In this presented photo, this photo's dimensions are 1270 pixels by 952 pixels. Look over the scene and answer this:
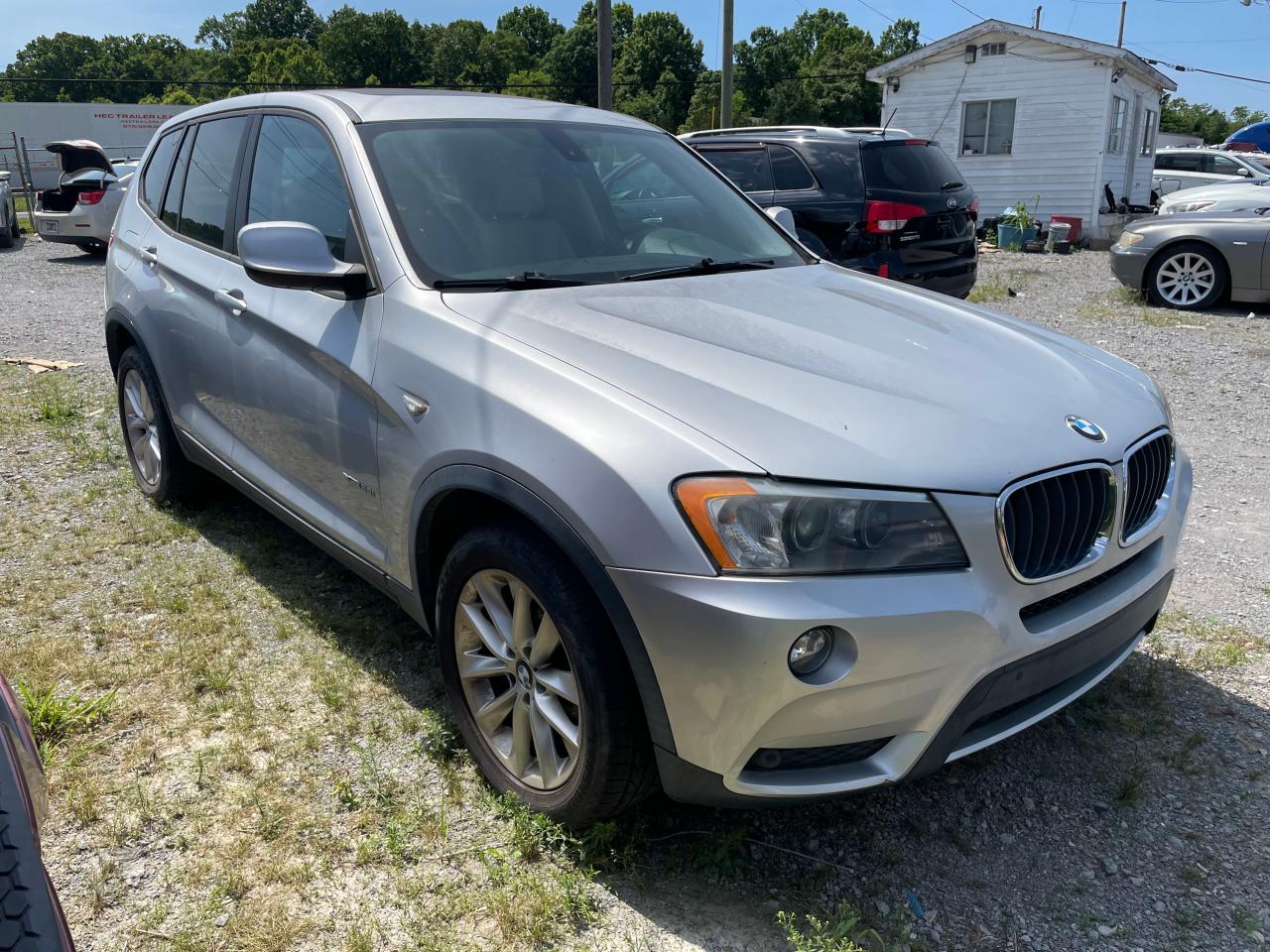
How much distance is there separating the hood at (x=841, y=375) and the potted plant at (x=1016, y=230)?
654 inches

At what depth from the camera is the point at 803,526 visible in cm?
199

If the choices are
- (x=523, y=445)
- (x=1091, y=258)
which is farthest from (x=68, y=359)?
(x=1091, y=258)

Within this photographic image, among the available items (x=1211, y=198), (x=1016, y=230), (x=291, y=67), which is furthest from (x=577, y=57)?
(x=1211, y=198)

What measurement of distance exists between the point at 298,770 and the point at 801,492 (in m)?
1.73

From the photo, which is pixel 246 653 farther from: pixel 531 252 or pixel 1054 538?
pixel 1054 538

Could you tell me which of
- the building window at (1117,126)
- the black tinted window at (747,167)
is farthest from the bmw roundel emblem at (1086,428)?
the building window at (1117,126)

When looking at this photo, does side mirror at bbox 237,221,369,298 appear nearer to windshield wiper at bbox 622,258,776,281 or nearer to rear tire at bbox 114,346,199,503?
windshield wiper at bbox 622,258,776,281

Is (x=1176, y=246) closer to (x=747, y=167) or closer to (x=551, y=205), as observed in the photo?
(x=747, y=167)

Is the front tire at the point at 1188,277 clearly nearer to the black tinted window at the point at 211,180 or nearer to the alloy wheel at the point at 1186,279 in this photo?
the alloy wheel at the point at 1186,279

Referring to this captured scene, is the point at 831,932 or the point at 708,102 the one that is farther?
the point at 708,102

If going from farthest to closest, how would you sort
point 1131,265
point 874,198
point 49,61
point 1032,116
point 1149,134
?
1. point 49,61
2. point 1149,134
3. point 1032,116
4. point 1131,265
5. point 874,198

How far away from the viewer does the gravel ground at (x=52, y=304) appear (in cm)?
892

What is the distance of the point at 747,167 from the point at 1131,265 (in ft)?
16.3

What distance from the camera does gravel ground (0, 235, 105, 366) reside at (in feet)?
29.3
